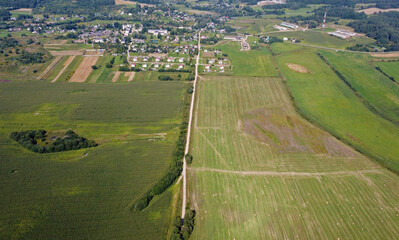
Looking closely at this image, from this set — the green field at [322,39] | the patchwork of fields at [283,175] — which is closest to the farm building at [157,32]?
the green field at [322,39]

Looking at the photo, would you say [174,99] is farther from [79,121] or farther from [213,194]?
[213,194]

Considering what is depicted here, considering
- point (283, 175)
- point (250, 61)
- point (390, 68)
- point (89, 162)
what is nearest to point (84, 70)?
point (89, 162)

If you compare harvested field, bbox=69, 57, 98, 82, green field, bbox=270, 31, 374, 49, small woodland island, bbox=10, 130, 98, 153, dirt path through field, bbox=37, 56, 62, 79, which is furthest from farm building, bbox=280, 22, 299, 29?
small woodland island, bbox=10, 130, 98, 153

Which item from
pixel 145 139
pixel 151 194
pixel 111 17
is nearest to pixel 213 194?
pixel 151 194

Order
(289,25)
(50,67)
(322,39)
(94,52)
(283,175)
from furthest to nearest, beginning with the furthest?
(289,25) < (322,39) < (94,52) < (50,67) < (283,175)

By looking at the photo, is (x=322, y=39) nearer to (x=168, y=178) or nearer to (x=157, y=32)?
(x=157, y=32)
